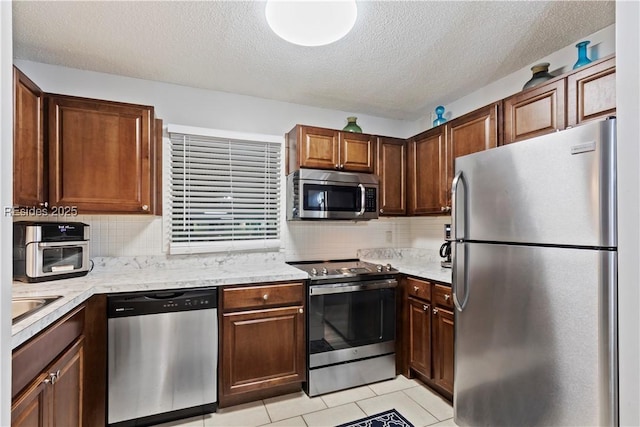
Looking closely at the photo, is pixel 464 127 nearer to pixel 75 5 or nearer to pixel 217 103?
pixel 217 103

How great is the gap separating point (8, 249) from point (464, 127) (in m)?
2.62

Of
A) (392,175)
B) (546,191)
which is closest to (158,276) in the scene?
(392,175)

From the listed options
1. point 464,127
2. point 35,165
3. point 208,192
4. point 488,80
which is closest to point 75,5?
point 35,165

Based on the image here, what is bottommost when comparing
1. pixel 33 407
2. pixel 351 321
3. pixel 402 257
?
pixel 351 321

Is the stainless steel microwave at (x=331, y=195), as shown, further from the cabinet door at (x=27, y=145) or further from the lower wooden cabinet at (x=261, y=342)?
the cabinet door at (x=27, y=145)

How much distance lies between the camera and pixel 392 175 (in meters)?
3.04

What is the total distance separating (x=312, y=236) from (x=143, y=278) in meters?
1.50

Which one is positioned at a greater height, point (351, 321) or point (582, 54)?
point (582, 54)

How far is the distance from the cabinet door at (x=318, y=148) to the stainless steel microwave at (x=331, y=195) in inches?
3.6

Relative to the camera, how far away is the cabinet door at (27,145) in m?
1.71

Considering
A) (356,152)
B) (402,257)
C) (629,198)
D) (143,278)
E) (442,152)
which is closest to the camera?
(629,198)

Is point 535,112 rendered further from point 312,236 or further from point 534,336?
point 312,236

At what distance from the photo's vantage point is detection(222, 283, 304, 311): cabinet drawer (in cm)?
213

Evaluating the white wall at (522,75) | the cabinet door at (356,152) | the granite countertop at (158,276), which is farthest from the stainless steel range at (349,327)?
the white wall at (522,75)
